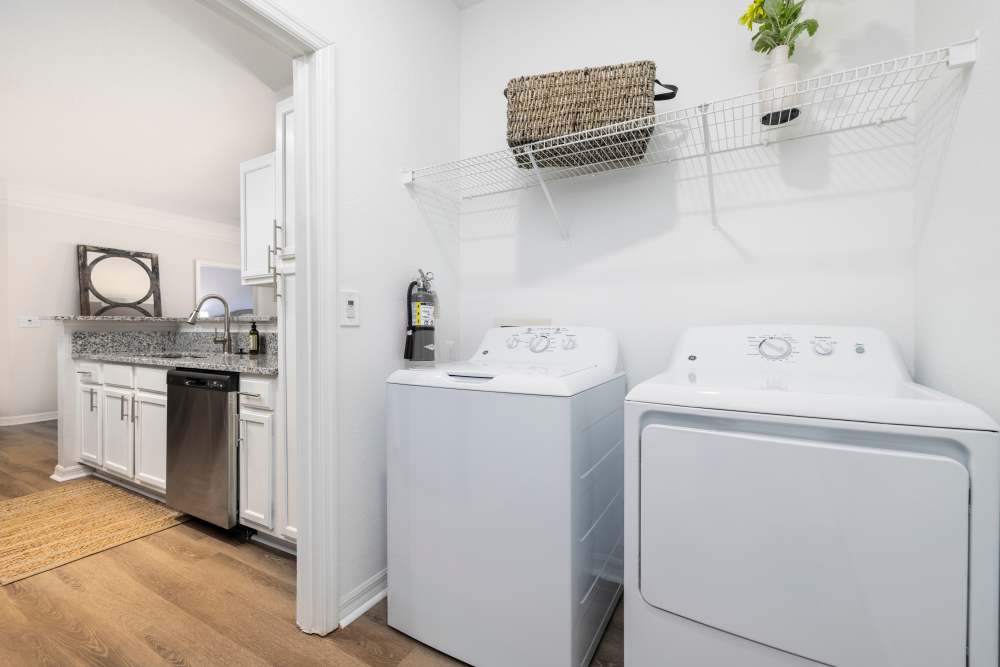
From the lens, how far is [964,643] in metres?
0.76

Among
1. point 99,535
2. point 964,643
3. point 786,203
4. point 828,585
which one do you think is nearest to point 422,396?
point 828,585

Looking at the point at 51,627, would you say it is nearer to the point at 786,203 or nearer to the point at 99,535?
the point at 99,535

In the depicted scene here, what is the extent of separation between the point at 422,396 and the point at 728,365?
98cm

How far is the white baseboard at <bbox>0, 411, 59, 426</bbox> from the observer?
4180 millimetres

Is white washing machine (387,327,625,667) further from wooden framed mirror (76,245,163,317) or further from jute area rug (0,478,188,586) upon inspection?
wooden framed mirror (76,245,163,317)

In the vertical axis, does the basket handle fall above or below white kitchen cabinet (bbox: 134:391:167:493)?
above

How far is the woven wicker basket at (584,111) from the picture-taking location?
4.58 ft

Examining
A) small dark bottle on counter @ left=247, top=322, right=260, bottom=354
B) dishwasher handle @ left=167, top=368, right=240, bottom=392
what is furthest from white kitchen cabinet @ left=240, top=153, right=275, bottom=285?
dishwasher handle @ left=167, top=368, right=240, bottom=392

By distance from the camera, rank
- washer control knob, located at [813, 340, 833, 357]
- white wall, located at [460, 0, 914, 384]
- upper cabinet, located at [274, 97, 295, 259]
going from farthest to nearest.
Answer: upper cabinet, located at [274, 97, 295, 259] → white wall, located at [460, 0, 914, 384] → washer control knob, located at [813, 340, 833, 357]

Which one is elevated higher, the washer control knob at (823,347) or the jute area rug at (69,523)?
the washer control knob at (823,347)

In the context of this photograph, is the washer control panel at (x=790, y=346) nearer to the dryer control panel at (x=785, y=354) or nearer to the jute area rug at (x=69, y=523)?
the dryer control panel at (x=785, y=354)

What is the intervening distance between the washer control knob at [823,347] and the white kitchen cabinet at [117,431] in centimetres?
344

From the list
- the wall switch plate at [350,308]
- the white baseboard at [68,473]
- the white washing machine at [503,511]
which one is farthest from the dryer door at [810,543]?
the white baseboard at [68,473]

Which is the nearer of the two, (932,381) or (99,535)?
(932,381)
